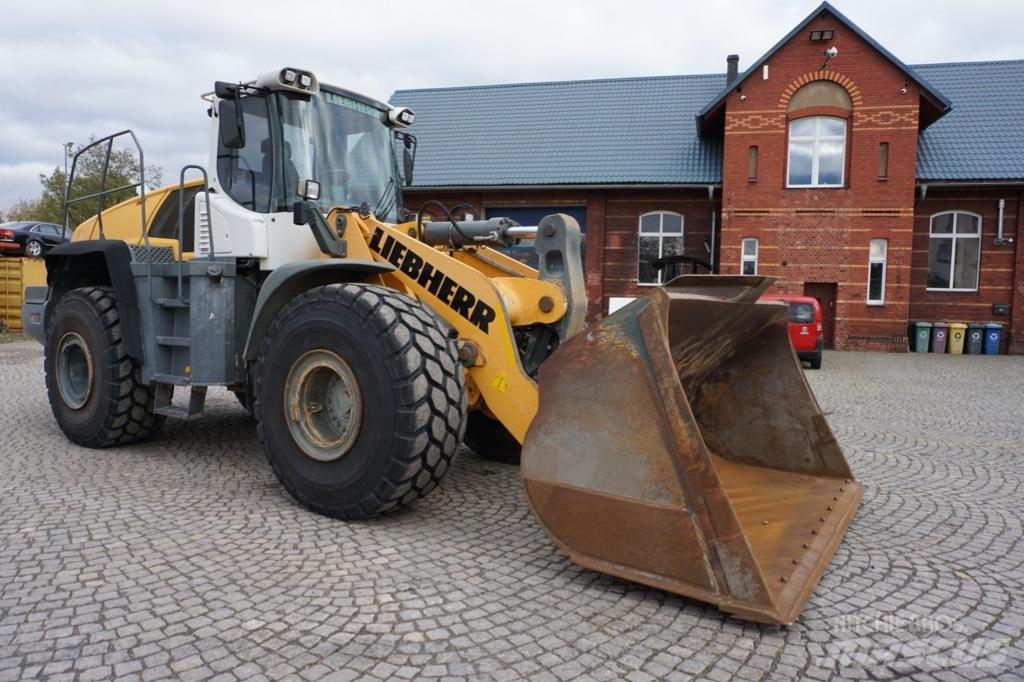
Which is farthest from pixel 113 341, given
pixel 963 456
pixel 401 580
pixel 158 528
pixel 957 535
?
pixel 963 456

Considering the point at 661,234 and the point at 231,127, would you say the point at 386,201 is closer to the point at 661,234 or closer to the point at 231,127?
the point at 231,127

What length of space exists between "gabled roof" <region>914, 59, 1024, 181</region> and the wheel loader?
62.8 ft

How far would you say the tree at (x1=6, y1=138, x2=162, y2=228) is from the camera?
8.05 metres

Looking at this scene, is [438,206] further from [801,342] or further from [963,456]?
[801,342]

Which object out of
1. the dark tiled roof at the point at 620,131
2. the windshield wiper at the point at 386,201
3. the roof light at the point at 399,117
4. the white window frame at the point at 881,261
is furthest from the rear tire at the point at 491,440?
the white window frame at the point at 881,261

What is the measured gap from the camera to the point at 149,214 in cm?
655

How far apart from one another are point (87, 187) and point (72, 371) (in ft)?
74.0

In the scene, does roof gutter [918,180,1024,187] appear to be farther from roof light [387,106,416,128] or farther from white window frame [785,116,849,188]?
roof light [387,106,416,128]

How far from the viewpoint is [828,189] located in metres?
20.7

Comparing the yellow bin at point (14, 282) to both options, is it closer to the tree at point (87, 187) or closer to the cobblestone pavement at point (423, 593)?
the tree at point (87, 187)

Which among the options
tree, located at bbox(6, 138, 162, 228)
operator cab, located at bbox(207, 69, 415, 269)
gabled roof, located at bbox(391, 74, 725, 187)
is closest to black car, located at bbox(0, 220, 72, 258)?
tree, located at bbox(6, 138, 162, 228)

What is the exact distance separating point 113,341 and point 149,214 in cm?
131

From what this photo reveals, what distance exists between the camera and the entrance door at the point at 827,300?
68.8ft

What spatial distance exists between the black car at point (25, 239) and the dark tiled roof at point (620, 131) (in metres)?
12.0
